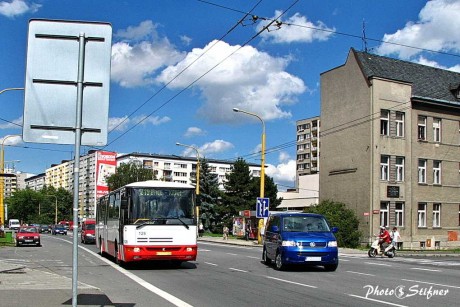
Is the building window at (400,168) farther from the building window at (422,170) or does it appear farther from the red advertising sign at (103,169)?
the red advertising sign at (103,169)

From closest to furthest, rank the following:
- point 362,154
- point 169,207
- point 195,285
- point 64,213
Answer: point 195,285
point 169,207
point 362,154
point 64,213

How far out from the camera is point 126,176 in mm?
97688

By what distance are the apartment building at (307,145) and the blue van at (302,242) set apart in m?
108

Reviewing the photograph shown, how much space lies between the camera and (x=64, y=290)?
11758 millimetres

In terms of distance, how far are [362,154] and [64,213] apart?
126482mm

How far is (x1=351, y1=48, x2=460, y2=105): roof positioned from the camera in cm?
4725

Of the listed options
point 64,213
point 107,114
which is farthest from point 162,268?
point 64,213

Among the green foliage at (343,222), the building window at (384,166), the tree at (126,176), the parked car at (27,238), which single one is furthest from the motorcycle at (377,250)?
the tree at (126,176)

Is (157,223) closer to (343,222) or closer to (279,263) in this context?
(279,263)

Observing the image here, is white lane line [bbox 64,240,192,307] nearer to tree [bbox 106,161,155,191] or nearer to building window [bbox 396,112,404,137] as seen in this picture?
building window [bbox 396,112,404,137]

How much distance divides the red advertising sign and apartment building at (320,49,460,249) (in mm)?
62760

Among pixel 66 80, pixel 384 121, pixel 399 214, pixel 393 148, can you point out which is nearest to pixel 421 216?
pixel 399 214

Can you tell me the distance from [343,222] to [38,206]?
435 ft

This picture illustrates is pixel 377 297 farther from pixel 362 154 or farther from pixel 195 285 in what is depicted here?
pixel 362 154
